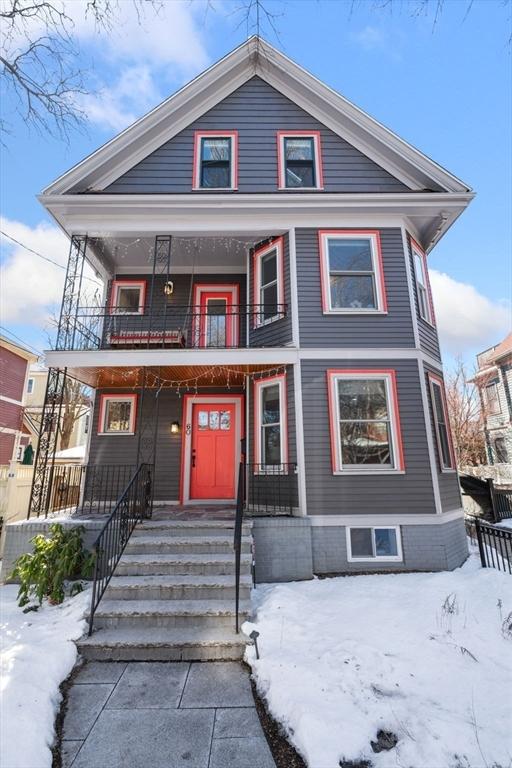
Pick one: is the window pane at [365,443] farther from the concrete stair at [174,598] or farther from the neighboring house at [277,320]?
the concrete stair at [174,598]

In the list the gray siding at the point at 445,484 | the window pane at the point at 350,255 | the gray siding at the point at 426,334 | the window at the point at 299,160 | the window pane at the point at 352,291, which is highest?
the window at the point at 299,160

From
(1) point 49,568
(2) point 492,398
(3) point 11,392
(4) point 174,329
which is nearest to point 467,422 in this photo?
(2) point 492,398

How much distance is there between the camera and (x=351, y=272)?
24.7ft

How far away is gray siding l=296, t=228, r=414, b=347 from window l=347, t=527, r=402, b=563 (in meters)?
3.48

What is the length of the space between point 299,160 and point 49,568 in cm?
927

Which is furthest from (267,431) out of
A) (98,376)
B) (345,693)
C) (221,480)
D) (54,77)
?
(54,77)

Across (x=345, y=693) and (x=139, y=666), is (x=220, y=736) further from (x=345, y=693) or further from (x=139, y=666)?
(x=139, y=666)

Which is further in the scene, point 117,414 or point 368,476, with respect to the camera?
point 117,414

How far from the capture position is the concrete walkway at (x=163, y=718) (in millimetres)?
Answer: 2549

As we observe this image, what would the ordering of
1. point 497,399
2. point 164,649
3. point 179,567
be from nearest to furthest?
point 164,649
point 179,567
point 497,399

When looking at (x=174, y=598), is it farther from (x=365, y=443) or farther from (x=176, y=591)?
(x=365, y=443)

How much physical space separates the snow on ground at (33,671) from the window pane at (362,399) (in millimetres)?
5127

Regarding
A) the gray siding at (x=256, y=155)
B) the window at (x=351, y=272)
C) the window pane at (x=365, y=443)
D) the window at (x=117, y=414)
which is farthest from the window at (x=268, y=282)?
the window at (x=117, y=414)

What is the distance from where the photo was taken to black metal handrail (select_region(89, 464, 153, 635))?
423 cm
